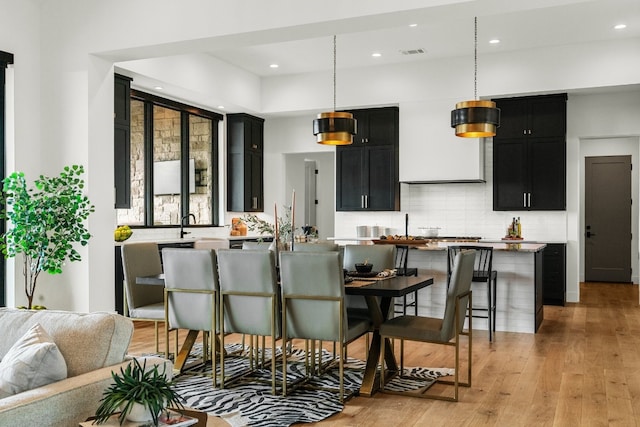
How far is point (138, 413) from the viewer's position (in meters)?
1.90

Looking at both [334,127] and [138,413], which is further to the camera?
[334,127]

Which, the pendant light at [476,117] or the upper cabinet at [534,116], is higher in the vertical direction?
the upper cabinet at [534,116]

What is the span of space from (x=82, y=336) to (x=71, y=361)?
0.10m

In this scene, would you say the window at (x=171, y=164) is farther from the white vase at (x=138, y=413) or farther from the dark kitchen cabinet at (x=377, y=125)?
the white vase at (x=138, y=413)

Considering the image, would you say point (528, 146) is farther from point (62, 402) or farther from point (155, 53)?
point (62, 402)

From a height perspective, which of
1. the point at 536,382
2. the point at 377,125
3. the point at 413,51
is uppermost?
the point at 413,51

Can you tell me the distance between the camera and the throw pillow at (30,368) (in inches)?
82.7

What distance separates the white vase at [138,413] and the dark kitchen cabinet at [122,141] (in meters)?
5.12

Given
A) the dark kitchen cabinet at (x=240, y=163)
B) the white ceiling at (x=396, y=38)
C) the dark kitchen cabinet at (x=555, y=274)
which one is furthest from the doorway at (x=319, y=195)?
the dark kitchen cabinet at (x=555, y=274)

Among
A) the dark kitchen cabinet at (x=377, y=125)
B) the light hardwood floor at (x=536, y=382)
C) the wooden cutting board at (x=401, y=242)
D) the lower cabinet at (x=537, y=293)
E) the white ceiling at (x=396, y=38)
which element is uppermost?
the white ceiling at (x=396, y=38)

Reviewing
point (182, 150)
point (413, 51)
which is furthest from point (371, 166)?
point (182, 150)

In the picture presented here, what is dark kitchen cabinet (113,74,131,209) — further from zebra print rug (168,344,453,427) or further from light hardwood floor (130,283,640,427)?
zebra print rug (168,344,453,427)

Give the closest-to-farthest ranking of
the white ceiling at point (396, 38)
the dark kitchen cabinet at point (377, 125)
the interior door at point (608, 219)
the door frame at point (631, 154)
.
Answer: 1. the white ceiling at point (396, 38)
2. the dark kitchen cabinet at point (377, 125)
3. the door frame at point (631, 154)
4. the interior door at point (608, 219)

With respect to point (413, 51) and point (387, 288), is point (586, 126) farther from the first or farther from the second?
point (387, 288)
